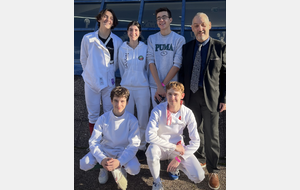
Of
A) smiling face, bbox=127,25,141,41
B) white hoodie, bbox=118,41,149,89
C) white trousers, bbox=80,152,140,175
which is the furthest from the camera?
white hoodie, bbox=118,41,149,89

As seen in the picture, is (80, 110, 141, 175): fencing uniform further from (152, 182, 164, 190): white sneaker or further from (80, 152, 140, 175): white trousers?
(152, 182, 164, 190): white sneaker

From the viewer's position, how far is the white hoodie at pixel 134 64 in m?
3.52

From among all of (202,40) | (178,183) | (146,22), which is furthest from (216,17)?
(178,183)

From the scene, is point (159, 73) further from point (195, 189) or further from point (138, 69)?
point (195, 189)

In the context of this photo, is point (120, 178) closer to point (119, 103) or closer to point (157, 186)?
point (157, 186)

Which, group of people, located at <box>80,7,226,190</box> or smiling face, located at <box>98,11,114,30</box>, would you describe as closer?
group of people, located at <box>80,7,226,190</box>

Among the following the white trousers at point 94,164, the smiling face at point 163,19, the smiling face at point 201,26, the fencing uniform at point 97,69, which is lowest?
the white trousers at point 94,164

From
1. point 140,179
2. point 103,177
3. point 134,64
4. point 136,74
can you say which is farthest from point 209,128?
point 103,177

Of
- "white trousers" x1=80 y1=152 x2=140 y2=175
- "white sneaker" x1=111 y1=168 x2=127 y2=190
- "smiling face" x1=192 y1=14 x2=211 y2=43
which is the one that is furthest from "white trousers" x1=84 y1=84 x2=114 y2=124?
"smiling face" x1=192 y1=14 x2=211 y2=43

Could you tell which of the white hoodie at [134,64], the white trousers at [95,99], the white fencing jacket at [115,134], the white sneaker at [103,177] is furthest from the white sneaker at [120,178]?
the white hoodie at [134,64]

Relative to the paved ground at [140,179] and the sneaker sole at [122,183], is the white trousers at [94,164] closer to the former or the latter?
the sneaker sole at [122,183]

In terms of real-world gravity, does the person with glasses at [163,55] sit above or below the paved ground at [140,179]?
above

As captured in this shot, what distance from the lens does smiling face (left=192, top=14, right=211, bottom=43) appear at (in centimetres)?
307

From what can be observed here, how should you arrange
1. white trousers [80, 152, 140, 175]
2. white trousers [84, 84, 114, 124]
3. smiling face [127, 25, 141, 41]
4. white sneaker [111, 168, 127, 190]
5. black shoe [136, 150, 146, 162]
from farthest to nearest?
black shoe [136, 150, 146, 162] < white trousers [84, 84, 114, 124] < smiling face [127, 25, 141, 41] < white trousers [80, 152, 140, 175] < white sneaker [111, 168, 127, 190]
